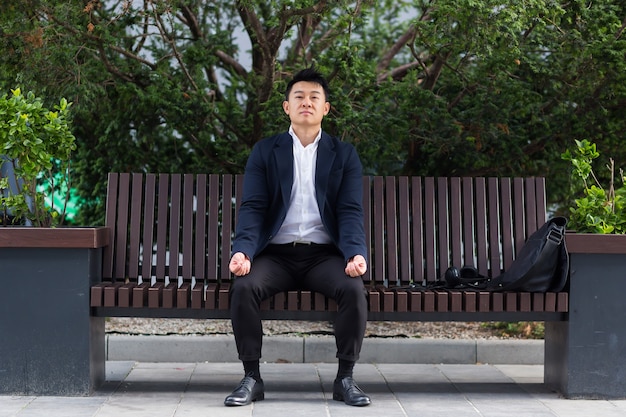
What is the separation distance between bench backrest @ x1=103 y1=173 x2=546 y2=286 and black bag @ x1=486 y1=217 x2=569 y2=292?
52 cm

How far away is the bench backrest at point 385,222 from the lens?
580 cm

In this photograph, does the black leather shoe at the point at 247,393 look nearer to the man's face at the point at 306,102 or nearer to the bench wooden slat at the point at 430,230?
the bench wooden slat at the point at 430,230

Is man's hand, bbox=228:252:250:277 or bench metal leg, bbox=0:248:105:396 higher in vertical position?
man's hand, bbox=228:252:250:277

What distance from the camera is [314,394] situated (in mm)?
5402

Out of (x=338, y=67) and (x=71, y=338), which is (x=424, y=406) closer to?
(x=71, y=338)

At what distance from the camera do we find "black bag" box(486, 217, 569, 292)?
5.25m

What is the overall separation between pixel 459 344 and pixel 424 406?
156 centimetres

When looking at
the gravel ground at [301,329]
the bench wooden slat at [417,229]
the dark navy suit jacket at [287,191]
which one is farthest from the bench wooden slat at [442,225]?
the gravel ground at [301,329]

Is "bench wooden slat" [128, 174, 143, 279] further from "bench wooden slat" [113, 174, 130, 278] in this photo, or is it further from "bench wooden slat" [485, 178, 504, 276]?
"bench wooden slat" [485, 178, 504, 276]

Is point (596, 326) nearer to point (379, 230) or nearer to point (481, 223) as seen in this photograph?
point (481, 223)

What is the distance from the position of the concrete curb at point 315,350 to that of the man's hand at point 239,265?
1477 millimetres

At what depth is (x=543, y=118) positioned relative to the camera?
695 cm

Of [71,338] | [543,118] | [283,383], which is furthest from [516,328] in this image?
[71,338]

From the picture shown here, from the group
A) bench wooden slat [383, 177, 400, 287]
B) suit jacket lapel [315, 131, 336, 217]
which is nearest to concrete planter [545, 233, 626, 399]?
bench wooden slat [383, 177, 400, 287]
